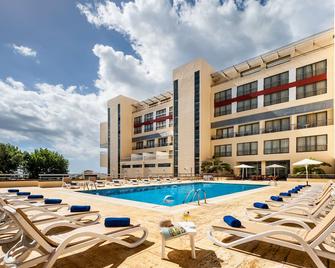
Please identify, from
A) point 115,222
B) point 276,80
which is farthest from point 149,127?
point 115,222

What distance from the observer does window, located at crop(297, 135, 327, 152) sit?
21.2 metres

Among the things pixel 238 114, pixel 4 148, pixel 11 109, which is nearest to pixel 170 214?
pixel 238 114

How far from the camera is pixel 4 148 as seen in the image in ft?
103

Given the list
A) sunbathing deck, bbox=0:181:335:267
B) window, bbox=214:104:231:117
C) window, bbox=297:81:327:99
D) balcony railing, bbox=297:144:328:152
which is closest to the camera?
sunbathing deck, bbox=0:181:335:267

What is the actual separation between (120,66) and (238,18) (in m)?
10.7

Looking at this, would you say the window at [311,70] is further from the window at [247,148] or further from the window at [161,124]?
the window at [161,124]

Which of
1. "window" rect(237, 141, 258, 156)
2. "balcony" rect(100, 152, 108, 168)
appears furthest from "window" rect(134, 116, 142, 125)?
"window" rect(237, 141, 258, 156)

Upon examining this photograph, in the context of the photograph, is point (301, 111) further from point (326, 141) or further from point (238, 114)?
point (238, 114)

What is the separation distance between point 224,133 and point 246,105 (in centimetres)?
507

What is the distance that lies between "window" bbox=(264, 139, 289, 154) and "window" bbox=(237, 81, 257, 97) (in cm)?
748

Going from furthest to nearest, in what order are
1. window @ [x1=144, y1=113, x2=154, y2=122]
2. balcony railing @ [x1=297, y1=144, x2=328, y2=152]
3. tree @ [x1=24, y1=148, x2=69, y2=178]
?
window @ [x1=144, y1=113, x2=154, y2=122] < tree @ [x1=24, y1=148, x2=69, y2=178] < balcony railing @ [x1=297, y1=144, x2=328, y2=152]

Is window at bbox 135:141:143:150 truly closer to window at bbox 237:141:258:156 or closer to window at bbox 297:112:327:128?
window at bbox 237:141:258:156

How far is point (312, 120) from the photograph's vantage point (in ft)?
73.6

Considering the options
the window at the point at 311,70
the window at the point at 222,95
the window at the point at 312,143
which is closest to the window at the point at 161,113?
the window at the point at 222,95
